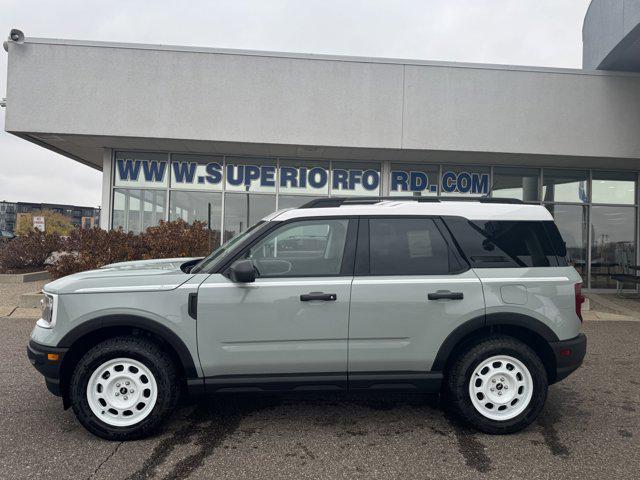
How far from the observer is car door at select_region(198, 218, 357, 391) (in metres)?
3.51

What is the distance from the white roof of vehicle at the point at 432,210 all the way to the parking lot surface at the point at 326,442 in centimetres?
145

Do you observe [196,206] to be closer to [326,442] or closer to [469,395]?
[326,442]

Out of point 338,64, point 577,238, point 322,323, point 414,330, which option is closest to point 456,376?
point 414,330

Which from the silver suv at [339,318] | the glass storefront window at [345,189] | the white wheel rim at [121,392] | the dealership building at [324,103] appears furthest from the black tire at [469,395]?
the glass storefront window at [345,189]

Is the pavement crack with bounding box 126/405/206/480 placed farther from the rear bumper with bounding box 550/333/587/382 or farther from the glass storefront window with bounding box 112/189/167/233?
the glass storefront window with bounding box 112/189/167/233

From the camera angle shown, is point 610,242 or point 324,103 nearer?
point 324,103

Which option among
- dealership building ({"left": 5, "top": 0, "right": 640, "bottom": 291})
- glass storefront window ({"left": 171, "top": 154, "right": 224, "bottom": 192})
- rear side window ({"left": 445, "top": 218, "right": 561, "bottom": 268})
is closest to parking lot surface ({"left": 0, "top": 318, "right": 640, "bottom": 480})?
A: rear side window ({"left": 445, "top": 218, "right": 561, "bottom": 268})

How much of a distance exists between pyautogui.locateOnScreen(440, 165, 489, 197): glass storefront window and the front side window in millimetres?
9048

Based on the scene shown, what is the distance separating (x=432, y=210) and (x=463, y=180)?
9.06 meters

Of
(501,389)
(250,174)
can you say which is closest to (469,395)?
(501,389)

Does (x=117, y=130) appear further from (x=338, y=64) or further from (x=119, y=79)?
(x=338, y=64)

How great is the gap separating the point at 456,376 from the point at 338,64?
844cm

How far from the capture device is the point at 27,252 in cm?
1376

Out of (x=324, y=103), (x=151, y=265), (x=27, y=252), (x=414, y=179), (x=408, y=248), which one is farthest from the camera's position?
(x=27, y=252)
